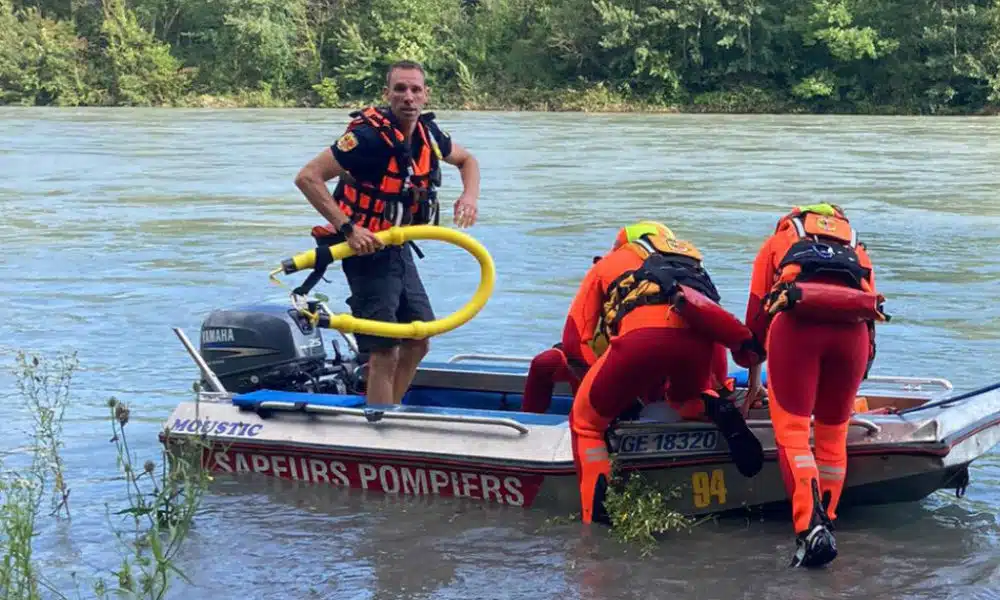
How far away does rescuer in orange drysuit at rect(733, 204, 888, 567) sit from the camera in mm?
4828

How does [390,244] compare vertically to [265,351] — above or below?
above

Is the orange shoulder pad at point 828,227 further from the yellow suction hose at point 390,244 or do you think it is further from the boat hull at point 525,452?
the yellow suction hose at point 390,244

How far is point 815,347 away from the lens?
4.87 meters

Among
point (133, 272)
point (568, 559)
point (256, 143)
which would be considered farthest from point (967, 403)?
point (256, 143)

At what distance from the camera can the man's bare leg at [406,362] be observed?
6219mm

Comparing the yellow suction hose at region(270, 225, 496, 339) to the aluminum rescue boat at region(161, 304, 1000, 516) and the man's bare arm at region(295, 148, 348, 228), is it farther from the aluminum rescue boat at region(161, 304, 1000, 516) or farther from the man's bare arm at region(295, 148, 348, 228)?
the aluminum rescue boat at region(161, 304, 1000, 516)

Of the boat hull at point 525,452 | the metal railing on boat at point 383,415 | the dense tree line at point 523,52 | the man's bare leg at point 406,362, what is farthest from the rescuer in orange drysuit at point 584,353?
the dense tree line at point 523,52

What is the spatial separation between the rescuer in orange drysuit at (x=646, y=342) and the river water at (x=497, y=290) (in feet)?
1.34

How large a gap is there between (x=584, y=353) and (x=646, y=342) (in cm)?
52

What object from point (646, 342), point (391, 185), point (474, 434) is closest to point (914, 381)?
point (646, 342)

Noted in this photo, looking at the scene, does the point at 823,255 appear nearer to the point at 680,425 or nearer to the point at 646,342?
the point at 646,342

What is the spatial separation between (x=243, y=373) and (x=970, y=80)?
39616 millimetres

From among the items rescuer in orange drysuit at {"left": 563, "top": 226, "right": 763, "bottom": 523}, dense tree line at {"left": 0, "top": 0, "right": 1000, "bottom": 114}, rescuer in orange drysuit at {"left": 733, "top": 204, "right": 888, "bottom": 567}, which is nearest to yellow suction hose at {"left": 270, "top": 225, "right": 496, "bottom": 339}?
rescuer in orange drysuit at {"left": 563, "top": 226, "right": 763, "bottom": 523}

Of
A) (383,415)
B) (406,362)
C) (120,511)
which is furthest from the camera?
(406,362)
